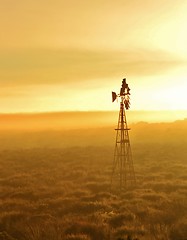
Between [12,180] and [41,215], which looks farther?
[12,180]

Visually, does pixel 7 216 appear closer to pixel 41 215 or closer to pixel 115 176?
pixel 41 215

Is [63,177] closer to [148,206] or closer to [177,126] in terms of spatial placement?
[148,206]

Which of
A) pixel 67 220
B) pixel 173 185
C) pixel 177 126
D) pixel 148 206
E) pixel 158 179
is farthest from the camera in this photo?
pixel 177 126

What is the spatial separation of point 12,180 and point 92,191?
11.7m

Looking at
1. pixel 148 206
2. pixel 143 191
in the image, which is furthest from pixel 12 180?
pixel 148 206

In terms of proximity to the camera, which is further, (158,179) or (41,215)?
(158,179)

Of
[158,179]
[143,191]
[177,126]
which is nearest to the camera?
[143,191]

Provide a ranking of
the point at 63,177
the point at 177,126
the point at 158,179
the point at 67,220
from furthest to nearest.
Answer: the point at 177,126 → the point at 63,177 → the point at 158,179 → the point at 67,220

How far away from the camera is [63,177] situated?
40875 mm

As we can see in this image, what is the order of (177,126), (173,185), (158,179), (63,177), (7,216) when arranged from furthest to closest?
(177,126) → (63,177) → (158,179) → (173,185) → (7,216)

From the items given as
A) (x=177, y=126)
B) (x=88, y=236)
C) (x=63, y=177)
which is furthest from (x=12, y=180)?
(x=177, y=126)

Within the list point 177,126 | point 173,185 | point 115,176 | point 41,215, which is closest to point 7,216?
point 41,215

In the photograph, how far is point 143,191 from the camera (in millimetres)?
28969

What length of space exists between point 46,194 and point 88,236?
13.3 metres
